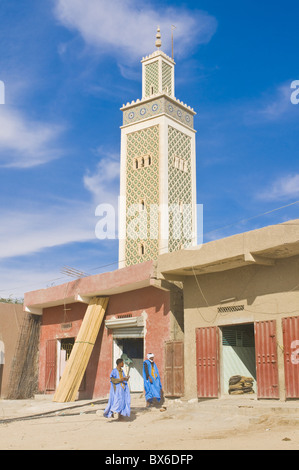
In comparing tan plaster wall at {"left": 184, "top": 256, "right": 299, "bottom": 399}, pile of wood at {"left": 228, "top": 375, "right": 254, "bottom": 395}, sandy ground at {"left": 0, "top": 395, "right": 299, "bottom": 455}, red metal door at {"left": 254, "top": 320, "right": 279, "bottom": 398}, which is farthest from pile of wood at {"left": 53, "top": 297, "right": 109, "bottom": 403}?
red metal door at {"left": 254, "top": 320, "right": 279, "bottom": 398}

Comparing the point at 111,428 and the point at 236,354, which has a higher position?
the point at 236,354

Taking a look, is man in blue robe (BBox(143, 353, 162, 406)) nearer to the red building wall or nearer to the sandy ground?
the sandy ground

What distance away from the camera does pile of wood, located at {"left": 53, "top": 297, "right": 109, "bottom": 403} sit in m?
15.1

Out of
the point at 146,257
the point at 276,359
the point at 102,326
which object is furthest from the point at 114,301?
the point at 146,257

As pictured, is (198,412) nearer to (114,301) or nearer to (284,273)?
(284,273)

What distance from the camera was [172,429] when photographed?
28.7 ft

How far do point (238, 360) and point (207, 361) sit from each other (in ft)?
3.06

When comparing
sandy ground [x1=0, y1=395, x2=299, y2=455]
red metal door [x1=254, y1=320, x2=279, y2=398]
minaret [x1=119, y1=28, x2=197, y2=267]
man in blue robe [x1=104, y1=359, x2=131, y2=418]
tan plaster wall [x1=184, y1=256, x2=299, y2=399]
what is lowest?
sandy ground [x1=0, y1=395, x2=299, y2=455]

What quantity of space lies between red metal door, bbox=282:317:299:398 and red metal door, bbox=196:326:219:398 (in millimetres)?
1958

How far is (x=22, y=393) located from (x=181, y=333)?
23.5 feet

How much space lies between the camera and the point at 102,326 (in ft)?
52.4

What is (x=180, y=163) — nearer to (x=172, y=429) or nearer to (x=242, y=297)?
(x=242, y=297)

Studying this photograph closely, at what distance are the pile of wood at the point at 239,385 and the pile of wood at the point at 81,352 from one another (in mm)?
4905

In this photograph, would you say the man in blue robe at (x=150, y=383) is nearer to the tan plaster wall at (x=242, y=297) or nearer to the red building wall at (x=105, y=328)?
the tan plaster wall at (x=242, y=297)
